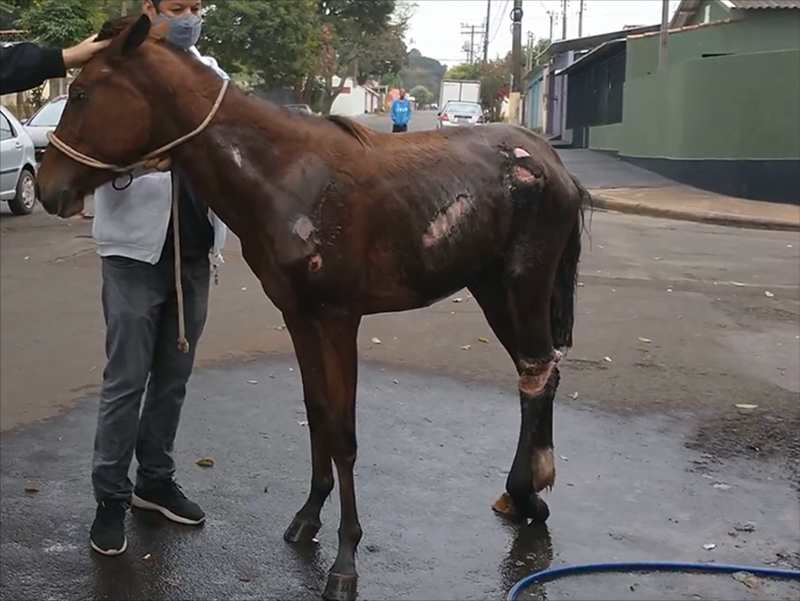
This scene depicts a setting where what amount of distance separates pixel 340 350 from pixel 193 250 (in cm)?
70

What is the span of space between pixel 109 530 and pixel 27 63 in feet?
5.50

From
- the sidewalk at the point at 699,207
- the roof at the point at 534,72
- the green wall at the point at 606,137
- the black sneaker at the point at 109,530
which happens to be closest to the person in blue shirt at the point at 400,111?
the green wall at the point at 606,137

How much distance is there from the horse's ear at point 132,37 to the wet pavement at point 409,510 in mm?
1796

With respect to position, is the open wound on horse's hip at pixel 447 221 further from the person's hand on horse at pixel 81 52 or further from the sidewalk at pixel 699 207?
the sidewalk at pixel 699 207

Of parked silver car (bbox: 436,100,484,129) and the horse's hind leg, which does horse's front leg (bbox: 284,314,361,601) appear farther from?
parked silver car (bbox: 436,100,484,129)

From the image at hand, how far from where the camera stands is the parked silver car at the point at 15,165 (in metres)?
13.2

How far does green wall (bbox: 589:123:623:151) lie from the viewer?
2578 centimetres

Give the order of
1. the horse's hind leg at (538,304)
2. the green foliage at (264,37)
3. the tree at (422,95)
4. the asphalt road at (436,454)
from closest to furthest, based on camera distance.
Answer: the asphalt road at (436,454)
the horse's hind leg at (538,304)
the green foliage at (264,37)
the tree at (422,95)

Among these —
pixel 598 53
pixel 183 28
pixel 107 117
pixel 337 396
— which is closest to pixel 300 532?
pixel 337 396

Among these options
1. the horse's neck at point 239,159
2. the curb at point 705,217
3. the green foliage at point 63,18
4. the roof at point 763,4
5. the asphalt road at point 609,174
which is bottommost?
the curb at point 705,217

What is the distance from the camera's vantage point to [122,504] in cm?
369

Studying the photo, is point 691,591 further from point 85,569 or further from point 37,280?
point 37,280

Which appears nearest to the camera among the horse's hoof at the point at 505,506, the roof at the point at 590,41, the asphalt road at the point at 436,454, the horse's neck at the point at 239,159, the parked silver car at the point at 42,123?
the horse's neck at the point at 239,159

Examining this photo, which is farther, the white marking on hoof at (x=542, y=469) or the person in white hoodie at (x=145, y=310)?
the white marking on hoof at (x=542, y=469)
